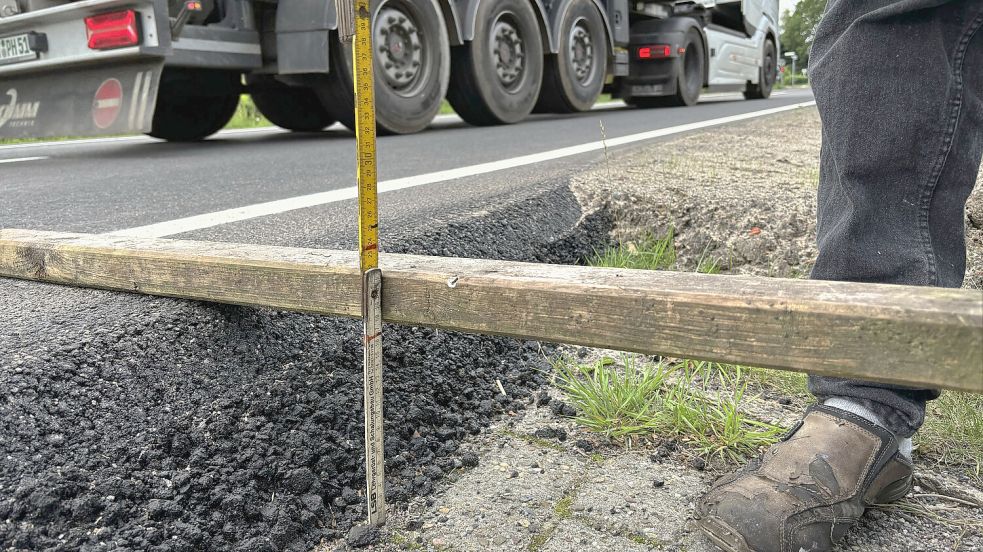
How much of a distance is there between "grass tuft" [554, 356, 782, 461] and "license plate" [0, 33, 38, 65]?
404 centimetres

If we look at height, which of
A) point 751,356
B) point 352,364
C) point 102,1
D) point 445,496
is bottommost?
point 445,496

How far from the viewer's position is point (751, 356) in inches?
38.9

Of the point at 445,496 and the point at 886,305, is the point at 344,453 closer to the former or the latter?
the point at 445,496

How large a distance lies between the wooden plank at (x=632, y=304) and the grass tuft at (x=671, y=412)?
601 millimetres

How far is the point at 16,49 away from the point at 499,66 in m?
3.52

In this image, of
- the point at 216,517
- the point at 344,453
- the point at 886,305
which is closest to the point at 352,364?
the point at 344,453

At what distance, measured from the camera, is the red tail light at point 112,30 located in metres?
4.05

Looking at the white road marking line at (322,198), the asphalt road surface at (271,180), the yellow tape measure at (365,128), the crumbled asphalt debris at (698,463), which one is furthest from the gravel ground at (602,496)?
the white road marking line at (322,198)

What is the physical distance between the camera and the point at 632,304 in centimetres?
105

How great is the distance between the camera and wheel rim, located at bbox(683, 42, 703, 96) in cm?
995

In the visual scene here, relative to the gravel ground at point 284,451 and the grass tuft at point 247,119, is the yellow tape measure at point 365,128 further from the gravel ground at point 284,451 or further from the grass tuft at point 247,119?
the grass tuft at point 247,119

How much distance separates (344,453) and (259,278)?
38 cm

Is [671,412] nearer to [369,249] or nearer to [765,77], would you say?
[369,249]

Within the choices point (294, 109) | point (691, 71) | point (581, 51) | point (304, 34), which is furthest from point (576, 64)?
point (304, 34)
